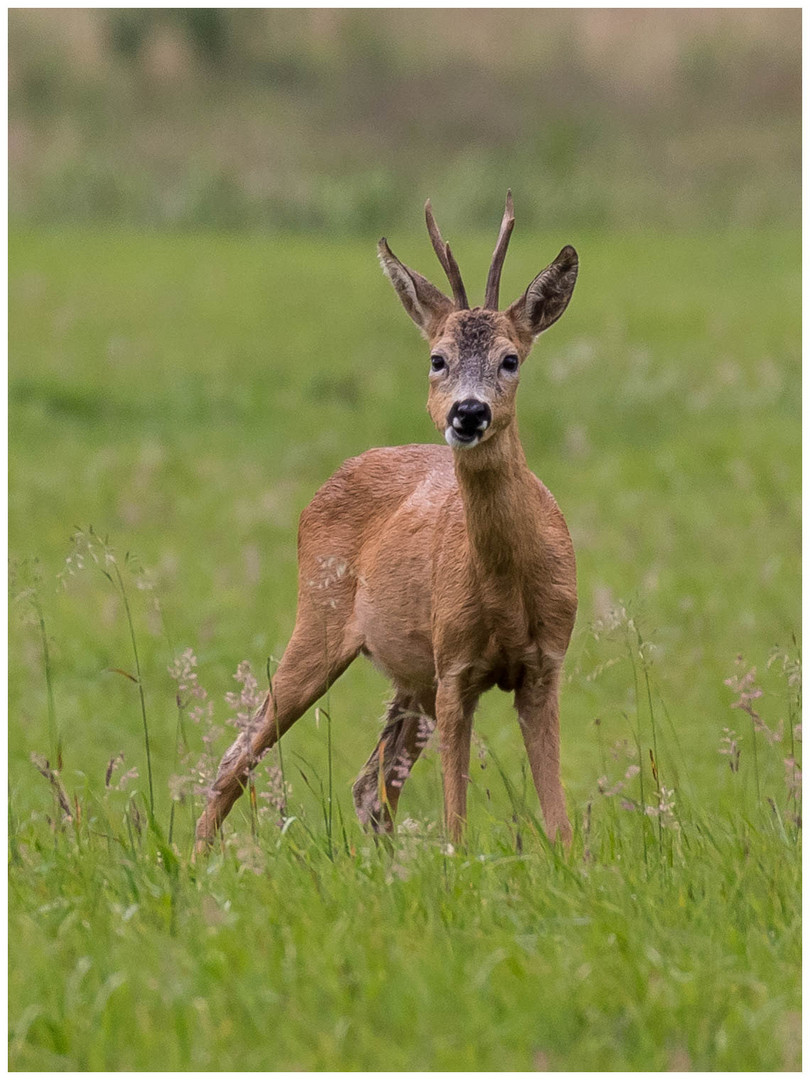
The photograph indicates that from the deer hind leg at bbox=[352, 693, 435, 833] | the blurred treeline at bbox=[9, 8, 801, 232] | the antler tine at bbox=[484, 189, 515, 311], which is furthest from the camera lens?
the blurred treeline at bbox=[9, 8, 801, 232]

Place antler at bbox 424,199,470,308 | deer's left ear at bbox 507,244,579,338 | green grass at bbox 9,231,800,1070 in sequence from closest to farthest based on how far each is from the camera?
green grass at bbox 9,231,800,1070 < antler at bbox 424,199,470,308 < deer's left ear at bbox 507,244,579,338

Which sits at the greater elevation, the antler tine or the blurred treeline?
the blurred treeline

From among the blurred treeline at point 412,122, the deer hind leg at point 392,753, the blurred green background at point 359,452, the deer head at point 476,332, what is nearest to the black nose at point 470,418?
the deer head at point 476,332

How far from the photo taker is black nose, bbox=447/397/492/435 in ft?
15.7

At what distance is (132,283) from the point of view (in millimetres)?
21781

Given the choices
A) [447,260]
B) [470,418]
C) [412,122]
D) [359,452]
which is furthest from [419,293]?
[412,122]

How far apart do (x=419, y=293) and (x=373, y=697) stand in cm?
382

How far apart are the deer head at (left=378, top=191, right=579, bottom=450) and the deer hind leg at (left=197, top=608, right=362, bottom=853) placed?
3.57ft

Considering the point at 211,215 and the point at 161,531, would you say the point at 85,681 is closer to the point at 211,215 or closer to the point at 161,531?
the point at 161,531

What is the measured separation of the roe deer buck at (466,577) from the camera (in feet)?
16.5

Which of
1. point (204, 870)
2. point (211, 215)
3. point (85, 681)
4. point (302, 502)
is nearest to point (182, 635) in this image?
point (85, 681)

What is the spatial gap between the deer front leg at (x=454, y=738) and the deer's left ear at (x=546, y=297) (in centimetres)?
110

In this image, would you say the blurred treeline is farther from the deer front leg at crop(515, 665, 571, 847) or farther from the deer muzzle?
the deer muzzle

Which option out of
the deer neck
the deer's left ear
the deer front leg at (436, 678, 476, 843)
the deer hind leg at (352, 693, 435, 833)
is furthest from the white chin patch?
the deer hind leg at (352, 693, 435, 833)
